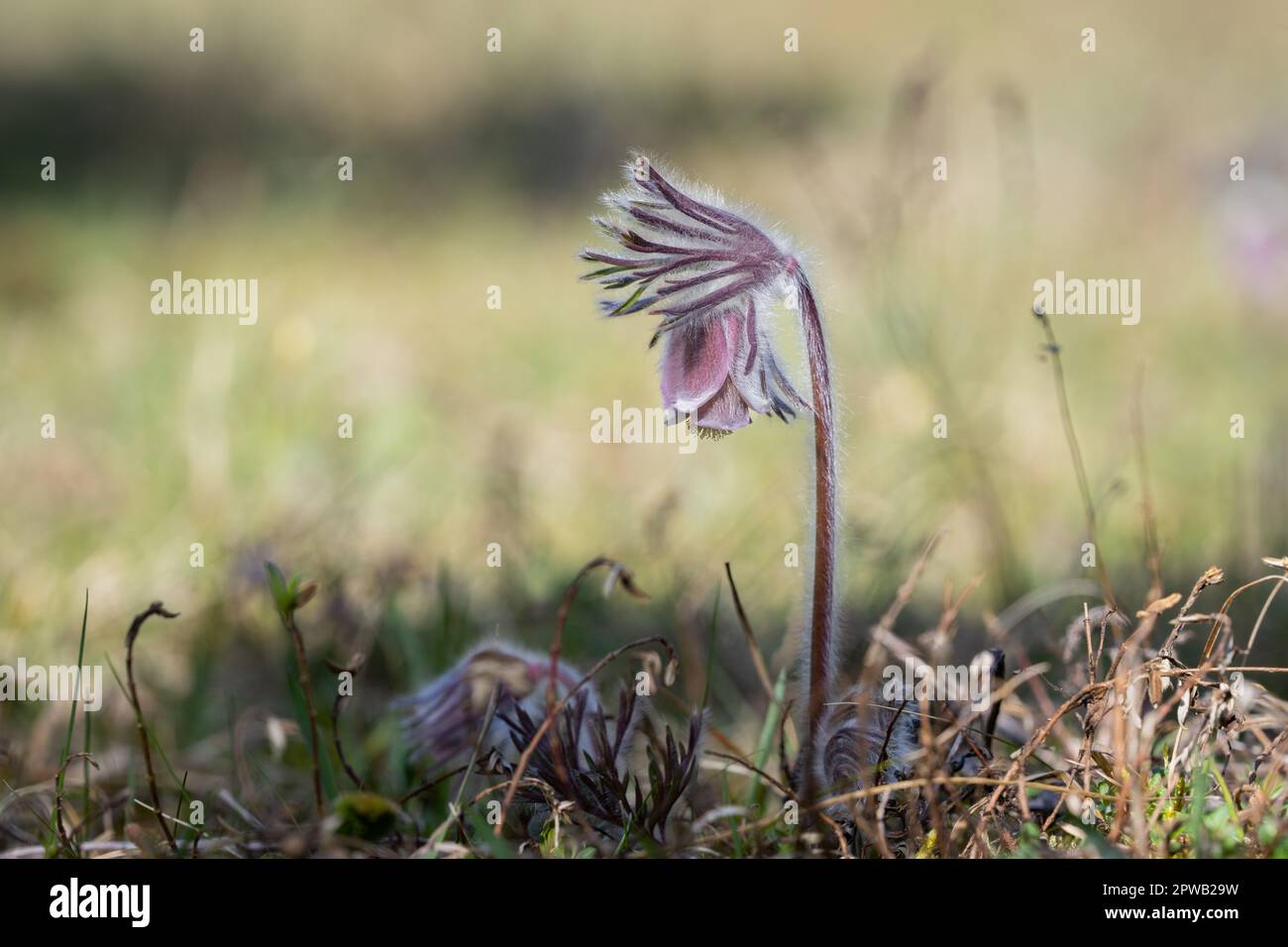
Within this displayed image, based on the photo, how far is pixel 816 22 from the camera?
8.06m

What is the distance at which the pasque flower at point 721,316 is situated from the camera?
6.10 feet

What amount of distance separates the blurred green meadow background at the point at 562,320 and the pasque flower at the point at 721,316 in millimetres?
169

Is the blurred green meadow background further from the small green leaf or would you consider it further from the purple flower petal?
the small green leaf

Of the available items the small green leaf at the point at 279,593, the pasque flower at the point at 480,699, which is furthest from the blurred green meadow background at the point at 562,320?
the small green leaf at the point at 279,593

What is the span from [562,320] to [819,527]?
359cm

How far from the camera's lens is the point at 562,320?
17.6ft

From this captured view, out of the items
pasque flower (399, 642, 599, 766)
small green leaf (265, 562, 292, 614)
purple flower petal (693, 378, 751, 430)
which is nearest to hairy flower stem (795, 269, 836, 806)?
purple flower petal (693, 378, 751, 430)

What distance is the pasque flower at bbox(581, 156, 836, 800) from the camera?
1858 mm

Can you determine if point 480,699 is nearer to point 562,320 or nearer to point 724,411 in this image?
point 724,411

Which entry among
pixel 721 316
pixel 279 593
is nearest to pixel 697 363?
pixel 721 316

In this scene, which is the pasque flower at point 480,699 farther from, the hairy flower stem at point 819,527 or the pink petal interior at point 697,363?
the pink petal interior at point 697,363

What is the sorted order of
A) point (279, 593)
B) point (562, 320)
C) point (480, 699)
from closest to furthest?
1. point (279, 593)
2. point (480, 699)
3. point (562, 320)

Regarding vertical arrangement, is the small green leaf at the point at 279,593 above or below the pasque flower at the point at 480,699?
above
